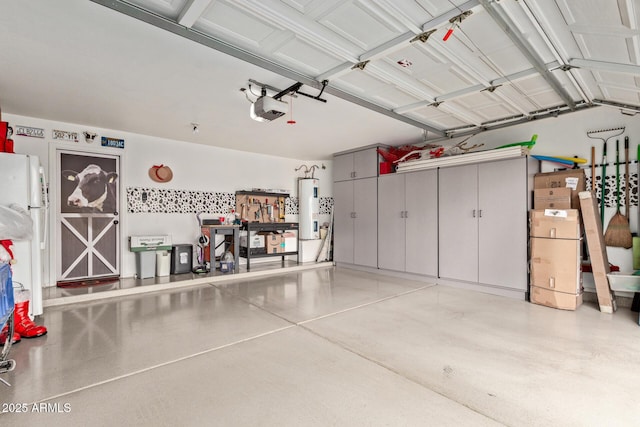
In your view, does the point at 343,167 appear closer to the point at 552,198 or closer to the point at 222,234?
the point at 222,234

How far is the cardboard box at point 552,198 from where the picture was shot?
12.9 ft

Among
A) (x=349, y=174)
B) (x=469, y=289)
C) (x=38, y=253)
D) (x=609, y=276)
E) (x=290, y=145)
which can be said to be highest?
(x=290, y=145)

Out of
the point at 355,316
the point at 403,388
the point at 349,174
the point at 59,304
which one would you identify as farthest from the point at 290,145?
the point at 403,388

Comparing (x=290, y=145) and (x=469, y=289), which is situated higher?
(x=290, y=145)

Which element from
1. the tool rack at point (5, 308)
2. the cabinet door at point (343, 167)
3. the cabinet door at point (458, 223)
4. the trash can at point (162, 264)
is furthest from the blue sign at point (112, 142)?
the cabinet door at point (458, 223)

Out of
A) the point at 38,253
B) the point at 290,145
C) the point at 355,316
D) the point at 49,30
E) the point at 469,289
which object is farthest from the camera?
the point at 290,145

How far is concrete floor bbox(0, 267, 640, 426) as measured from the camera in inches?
70.8

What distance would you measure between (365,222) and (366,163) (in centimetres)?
125

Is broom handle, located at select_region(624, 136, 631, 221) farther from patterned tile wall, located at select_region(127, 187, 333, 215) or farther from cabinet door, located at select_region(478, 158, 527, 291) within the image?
patterned tile wall, located at select_region(127, 187, 333, 215)

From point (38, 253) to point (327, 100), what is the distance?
141 inches

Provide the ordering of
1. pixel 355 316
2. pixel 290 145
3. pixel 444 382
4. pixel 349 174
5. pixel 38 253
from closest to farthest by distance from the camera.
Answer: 1. pixel 444 382
2. pixel 38 253
3. pixel 355 316
4. pixel 290 145
5. pixel 349 174

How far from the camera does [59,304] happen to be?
394cm

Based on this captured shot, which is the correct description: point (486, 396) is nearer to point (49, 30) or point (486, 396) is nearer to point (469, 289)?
point (469, 289)

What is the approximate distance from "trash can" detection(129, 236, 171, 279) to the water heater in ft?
9.63
